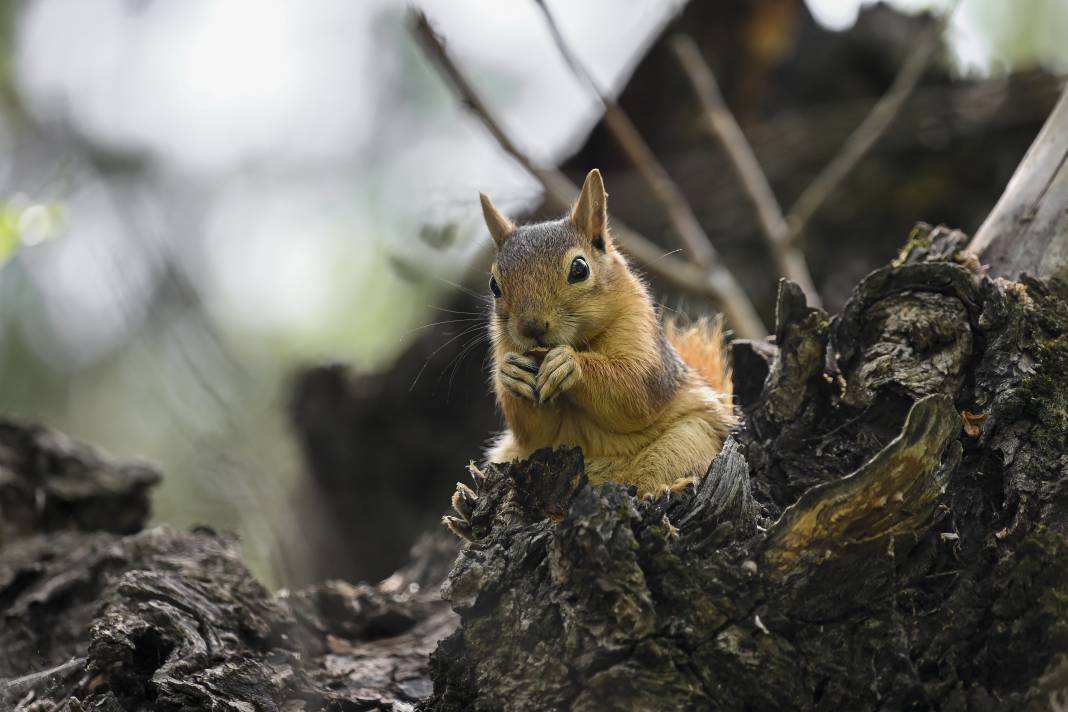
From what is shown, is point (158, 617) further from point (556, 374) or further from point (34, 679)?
point (556, 374)

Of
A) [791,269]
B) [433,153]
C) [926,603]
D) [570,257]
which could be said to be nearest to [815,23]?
[791,269]

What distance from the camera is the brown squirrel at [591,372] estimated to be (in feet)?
9.15

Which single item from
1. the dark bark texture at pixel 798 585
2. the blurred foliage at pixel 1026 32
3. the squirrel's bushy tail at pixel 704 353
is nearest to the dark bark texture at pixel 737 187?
the blurred foliage at pixel 1026 32

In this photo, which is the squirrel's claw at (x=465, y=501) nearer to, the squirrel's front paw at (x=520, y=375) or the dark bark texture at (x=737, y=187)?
the squirrel's front paw at (x=520, y=375)

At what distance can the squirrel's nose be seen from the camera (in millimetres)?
2852

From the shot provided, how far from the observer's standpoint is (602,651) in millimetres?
1973

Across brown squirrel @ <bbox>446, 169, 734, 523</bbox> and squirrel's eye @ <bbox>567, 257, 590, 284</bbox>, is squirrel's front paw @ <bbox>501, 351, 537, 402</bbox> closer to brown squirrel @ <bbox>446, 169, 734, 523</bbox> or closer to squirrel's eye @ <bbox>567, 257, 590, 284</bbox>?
brown squirrel @ <bbox>446, 169, 734, 523</bbox>

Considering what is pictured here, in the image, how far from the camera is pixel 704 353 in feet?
12.1

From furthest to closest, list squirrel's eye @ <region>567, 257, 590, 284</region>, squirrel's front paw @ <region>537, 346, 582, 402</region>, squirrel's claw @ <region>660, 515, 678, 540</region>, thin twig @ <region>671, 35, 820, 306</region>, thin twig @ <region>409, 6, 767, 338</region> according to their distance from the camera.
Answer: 1. thin twig @ <region>671, 35, 820, 306</region>
2. thin twig @ <region>409, 6, 767, 338</region>
3. squirrel's eye @ <region>567, 257, 590, 284</region>
4. squirrel's front paw @ <region>537, 346, 582, 402</region>
5. squirrel's claw @ <region>660, 515, 678, 540</region>

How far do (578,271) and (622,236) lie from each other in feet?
5.16

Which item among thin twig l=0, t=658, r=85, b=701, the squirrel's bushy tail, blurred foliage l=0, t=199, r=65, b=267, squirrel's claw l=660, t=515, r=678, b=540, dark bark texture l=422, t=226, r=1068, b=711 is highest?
blurred foliage l=0, t=199, r=65, b=267

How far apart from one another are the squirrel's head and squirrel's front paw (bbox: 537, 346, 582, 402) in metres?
0.19

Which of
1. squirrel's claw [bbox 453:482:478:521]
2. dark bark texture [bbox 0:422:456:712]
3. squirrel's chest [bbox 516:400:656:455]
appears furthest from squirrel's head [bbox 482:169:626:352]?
dark bark texture [bbox 0:422:456:712]

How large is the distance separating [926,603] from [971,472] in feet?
1.30
